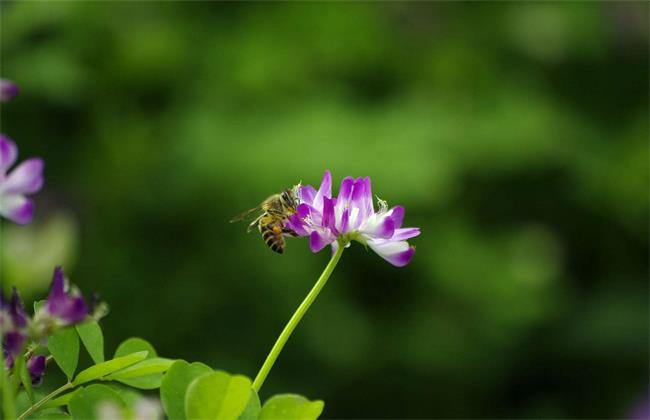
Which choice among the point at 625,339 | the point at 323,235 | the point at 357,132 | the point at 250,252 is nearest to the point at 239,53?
the point at 357,132

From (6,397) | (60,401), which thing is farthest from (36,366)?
(6,397)

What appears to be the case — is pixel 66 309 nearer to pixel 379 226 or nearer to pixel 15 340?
pixel 15 340

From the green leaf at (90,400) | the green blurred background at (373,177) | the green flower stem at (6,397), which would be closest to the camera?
the green flower stem at (6,397)

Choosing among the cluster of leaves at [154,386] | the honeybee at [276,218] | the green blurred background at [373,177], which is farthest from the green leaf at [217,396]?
the green blurred background at [373,177]

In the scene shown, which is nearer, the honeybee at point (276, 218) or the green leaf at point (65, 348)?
the green leaf at point (65, 348)

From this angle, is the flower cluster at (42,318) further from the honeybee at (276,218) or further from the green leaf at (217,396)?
the honeybee at (276,218)

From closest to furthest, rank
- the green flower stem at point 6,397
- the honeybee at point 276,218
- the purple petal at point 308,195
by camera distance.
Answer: the green flower stem at point 6,397, the purple petal at point 308,195, the honeybee at point 276,218

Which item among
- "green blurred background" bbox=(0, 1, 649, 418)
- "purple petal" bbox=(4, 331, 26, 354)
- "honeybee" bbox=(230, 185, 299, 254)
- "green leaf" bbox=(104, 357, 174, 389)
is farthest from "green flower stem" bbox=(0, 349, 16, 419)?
"green blurred background" bbox=(0, 1, 649, 418)
